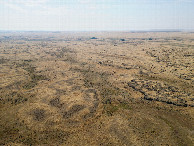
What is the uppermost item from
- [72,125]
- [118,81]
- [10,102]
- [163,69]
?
[163,69]

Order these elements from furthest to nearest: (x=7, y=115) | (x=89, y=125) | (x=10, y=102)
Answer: (x=10, y=102) < (x=7, y=115) < (x=89, y=125)

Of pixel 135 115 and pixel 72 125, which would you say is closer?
pixel 72 125

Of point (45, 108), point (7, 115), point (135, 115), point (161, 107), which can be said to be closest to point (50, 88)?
point (45, 108)

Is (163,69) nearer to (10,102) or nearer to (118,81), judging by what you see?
(118,81)

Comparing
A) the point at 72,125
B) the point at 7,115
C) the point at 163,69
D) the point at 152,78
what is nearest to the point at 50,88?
the point at 7,115

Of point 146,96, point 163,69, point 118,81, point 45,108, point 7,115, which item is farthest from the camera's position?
point 163,69

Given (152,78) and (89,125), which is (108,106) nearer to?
(89,125)

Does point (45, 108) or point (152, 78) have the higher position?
point (152, 78)

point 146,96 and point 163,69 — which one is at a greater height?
point 163,69

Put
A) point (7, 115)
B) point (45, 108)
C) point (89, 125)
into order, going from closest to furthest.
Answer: point (89, 125)
point (7, 115)
point (45, 108)
